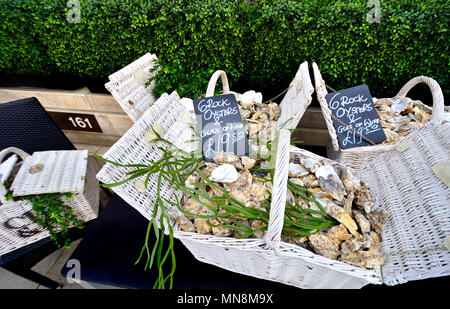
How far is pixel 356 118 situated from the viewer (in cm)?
118

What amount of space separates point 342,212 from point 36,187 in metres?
1.20

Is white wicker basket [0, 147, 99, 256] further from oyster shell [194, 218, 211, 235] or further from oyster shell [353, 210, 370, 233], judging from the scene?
oyster shell [353, 210, 370, 233]

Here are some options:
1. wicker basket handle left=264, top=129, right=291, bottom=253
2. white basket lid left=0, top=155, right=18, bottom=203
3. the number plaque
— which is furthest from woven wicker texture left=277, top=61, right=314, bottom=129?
the number plaque

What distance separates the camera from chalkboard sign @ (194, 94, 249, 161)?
1005 millimetres

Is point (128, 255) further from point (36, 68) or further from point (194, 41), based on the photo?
point (36, 68)

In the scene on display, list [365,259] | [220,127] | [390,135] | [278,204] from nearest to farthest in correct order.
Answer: [278,204] < [365,259] < [220,127] < [390,135]

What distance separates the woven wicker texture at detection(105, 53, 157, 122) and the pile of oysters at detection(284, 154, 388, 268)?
0.92m

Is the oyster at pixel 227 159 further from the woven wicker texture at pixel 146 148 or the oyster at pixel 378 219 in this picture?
the oyster at pixel 378 219

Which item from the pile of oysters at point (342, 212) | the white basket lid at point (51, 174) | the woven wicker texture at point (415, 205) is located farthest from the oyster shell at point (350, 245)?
the white basket lid at point (51, 174)

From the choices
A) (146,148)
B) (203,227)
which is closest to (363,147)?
(203,227)

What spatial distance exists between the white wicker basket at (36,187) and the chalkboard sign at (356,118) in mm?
1287

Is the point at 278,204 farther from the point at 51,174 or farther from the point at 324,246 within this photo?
the point at 51,174

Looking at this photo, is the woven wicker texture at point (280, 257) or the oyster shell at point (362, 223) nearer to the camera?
the woven wicker texture at point (280, 257)

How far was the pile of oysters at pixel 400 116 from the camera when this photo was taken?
3.84ft
